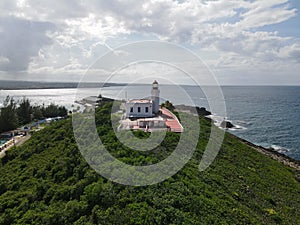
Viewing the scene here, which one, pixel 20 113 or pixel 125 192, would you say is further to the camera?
pixel 20 113

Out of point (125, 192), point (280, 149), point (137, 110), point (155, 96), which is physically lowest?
point (280, 149)

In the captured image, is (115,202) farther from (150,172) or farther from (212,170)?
(212,170)

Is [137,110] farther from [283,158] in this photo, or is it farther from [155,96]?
[283,158]

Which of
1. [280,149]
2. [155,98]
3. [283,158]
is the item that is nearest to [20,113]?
[155,98]

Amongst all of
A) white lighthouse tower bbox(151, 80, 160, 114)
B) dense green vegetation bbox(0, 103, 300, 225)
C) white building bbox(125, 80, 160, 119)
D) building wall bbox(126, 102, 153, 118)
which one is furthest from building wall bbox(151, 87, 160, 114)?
dense green vegetation bbox(0, 103, 300, 225)

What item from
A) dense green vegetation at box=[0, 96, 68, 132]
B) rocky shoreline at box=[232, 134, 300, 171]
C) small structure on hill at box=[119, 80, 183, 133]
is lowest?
rocky shoreline at box=[232, 134, 300, 171]

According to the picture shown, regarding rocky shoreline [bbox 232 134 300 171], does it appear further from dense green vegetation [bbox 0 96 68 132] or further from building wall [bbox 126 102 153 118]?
dense green vegetation [bbox 0 96 68 132]
